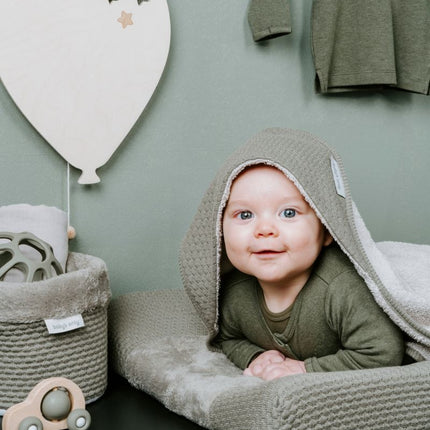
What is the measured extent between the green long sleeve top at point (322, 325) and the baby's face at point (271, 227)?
7 cm

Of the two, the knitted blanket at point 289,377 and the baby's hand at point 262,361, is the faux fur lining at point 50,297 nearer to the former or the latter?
the knitted blanket at point 289,377

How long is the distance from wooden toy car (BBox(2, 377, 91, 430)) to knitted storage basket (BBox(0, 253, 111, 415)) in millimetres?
145

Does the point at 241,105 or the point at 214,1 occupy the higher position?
the point at 214,1

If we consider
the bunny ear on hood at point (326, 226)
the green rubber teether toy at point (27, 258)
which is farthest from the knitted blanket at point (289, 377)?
the green rubber teether toy at point (27, 258)

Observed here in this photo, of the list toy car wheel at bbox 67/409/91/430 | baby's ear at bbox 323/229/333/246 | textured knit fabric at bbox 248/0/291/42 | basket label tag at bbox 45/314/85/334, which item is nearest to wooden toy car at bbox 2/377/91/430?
toy car wheel at bbox 67/409/91/430

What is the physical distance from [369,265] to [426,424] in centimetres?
28

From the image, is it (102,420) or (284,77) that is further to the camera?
(284,77)

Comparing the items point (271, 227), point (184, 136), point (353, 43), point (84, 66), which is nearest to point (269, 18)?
point (353, 43)

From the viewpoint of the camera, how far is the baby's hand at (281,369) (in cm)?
108

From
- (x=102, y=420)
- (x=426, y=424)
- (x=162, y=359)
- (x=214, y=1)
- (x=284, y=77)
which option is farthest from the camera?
(x=284, y=77)

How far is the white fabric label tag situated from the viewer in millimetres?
1132

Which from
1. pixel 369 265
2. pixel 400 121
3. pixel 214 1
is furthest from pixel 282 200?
pixel 400 121

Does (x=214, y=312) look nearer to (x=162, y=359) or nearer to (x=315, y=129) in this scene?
(x=162, y=359)

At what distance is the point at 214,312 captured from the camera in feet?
4.07
